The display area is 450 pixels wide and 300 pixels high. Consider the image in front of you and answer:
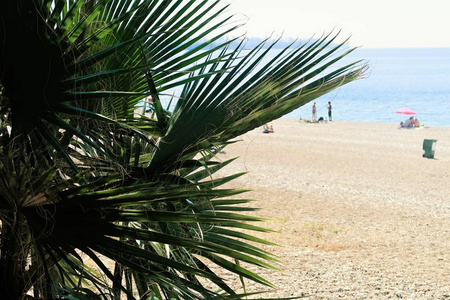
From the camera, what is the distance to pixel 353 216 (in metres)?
10.8

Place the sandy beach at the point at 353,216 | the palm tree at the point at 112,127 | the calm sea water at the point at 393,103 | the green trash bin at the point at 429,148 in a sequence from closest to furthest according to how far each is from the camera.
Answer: the palm tree at the point at 112,127 < the sandy beach at the point at 353,216 < the green trash bin at the point at 429,148 < the calm sea water at the point at 393,103

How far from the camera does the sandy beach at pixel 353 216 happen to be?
7.14m

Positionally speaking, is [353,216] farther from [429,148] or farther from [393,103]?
[393,103]

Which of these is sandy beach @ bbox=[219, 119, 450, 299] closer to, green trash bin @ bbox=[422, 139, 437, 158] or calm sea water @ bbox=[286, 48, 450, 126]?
green trash bin @ bbox=[422, 139, 437, 158]

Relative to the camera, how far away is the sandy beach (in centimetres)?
714

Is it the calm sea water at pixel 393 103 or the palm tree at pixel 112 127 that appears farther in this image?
the calm sea water at pixel 393 103

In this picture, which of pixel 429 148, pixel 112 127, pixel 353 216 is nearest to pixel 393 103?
pixel 429 148

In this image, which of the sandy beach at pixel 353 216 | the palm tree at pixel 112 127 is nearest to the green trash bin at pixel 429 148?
the sandy beach at pixel 353 216

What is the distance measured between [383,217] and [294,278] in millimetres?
4367

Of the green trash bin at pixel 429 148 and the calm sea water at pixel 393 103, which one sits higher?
the calm sea water at pixel 393 103

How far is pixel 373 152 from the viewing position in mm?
21141

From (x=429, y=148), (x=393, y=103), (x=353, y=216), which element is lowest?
(x=353, y=216)

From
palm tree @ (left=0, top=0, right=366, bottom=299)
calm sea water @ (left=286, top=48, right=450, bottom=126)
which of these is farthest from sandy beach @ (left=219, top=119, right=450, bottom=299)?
calm sea water @ (left=286, top=48, right=450, bottom=126)

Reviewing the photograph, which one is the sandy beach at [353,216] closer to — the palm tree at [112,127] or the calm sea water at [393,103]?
the palm tree at [112,127]
